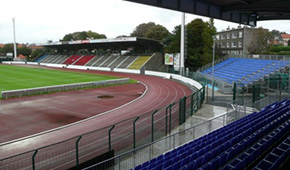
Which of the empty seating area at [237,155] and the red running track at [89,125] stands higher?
the empty seating area at [237,155]

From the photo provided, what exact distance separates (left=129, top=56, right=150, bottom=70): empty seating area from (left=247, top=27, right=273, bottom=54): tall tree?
25.6 m

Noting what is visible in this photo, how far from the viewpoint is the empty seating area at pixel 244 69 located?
95.1ft

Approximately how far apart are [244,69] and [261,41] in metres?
23.4

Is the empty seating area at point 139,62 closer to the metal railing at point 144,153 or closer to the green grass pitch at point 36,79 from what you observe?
the green grass pitch at point 36,79

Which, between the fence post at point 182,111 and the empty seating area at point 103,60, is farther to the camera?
the empty seating area at point 103,60

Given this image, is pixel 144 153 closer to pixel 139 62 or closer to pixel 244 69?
pixel 244 69

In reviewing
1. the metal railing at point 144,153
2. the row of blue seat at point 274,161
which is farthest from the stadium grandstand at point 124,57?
the row of blue seat at point 274,161

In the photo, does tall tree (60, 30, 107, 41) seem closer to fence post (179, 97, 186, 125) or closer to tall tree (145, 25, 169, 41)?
tall tree (145, 25, 169, 41)

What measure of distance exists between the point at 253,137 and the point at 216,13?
8.38m

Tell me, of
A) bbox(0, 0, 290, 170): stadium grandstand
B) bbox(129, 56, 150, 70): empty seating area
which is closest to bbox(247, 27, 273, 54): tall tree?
bbox(0, 0, 290, 170): stadium grandstand

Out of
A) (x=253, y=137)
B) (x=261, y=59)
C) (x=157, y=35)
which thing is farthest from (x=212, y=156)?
(x=157, y=35)

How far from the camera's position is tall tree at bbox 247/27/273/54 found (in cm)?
5166

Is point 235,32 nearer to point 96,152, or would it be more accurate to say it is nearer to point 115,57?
point 115,57

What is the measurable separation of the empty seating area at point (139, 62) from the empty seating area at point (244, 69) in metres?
20.0
